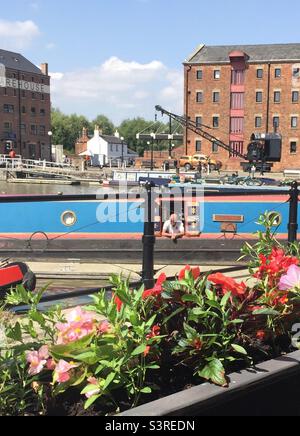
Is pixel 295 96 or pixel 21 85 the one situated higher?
pixel 21 85

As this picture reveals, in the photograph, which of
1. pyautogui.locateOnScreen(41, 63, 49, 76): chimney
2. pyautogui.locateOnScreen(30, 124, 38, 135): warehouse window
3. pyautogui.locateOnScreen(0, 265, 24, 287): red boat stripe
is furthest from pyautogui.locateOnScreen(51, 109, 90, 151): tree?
pyautogui.locateOnScreen(0, 265, 24, 287): red boat stripe

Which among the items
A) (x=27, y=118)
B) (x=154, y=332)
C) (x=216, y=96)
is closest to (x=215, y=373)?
(x=154, y=332)

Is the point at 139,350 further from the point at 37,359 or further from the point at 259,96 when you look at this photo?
the point at 259,96

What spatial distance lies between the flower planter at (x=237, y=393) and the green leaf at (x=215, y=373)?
3 centimetres

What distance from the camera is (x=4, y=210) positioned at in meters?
10.1

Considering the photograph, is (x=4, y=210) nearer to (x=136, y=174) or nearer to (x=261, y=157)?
(x=261, y=157)

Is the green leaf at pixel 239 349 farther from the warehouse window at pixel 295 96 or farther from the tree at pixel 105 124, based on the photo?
the tree at pixel 105 124

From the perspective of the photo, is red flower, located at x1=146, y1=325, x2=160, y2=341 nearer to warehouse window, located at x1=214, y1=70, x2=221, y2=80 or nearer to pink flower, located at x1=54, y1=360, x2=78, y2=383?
pink flower, located at x1=54, y1=360, x2=78, y2=383

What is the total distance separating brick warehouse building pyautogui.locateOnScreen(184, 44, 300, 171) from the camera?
5609cm

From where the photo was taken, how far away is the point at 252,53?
193 ft

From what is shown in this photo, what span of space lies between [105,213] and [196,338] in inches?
320

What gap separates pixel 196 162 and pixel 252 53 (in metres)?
16.0

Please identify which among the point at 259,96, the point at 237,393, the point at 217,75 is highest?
the point at 217,75

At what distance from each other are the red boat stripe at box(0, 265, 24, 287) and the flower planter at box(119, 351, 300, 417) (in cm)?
496
